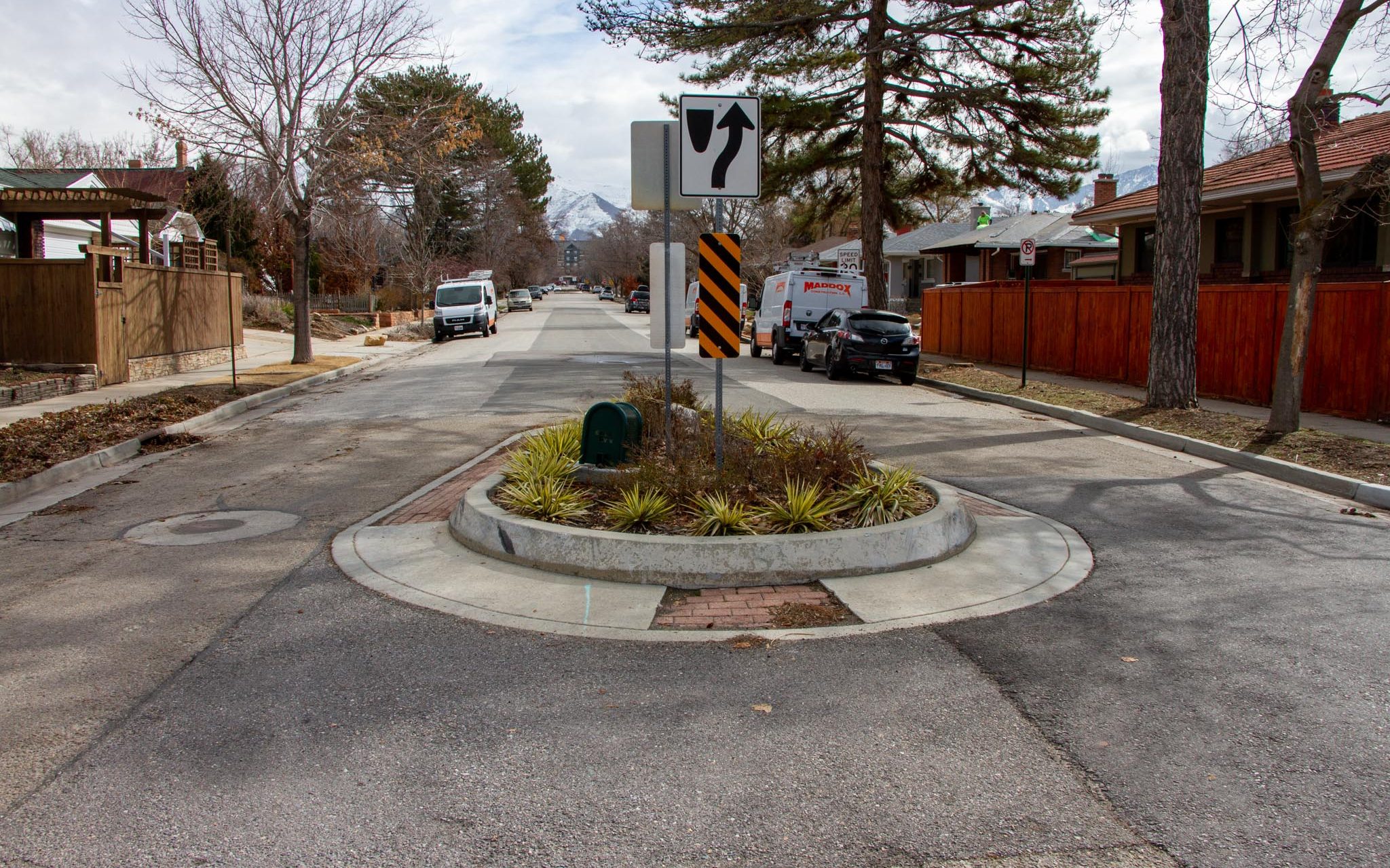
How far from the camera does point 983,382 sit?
64.1ft

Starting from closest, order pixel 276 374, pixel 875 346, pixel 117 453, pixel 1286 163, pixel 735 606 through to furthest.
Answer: pixel 735 606, pixel 117 453, pixel 875 346, pixel 1286 163, pixel 276 374

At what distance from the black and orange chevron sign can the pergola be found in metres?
14.7

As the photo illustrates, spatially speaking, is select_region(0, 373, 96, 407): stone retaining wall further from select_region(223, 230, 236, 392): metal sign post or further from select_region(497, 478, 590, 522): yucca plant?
select_region(497, 478, 590, 522): yucca plant

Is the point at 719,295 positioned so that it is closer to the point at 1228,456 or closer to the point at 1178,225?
the point at 1228,456

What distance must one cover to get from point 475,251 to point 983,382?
2133 inches

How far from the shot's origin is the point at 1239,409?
1458cm

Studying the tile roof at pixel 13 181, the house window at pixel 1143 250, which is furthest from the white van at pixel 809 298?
the tile roof at pixel 13 181

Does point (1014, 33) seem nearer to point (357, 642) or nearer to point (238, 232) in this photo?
point (357, 642)

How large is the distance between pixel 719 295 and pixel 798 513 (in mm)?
1766

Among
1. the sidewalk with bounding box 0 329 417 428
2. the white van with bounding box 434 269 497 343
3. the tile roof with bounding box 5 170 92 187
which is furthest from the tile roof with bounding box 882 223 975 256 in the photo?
the tile roof with bounding box 5 170 92 187

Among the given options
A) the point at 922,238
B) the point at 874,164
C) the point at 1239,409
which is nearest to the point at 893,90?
the point at 874,164

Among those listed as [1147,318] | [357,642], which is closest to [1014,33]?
[1147,318]

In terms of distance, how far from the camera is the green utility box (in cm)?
791

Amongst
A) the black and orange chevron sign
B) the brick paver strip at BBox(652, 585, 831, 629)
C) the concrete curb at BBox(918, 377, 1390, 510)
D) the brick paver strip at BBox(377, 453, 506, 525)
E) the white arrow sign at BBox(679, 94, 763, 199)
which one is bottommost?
the brick paver strip at BBox(652, 585, 831, 629)
